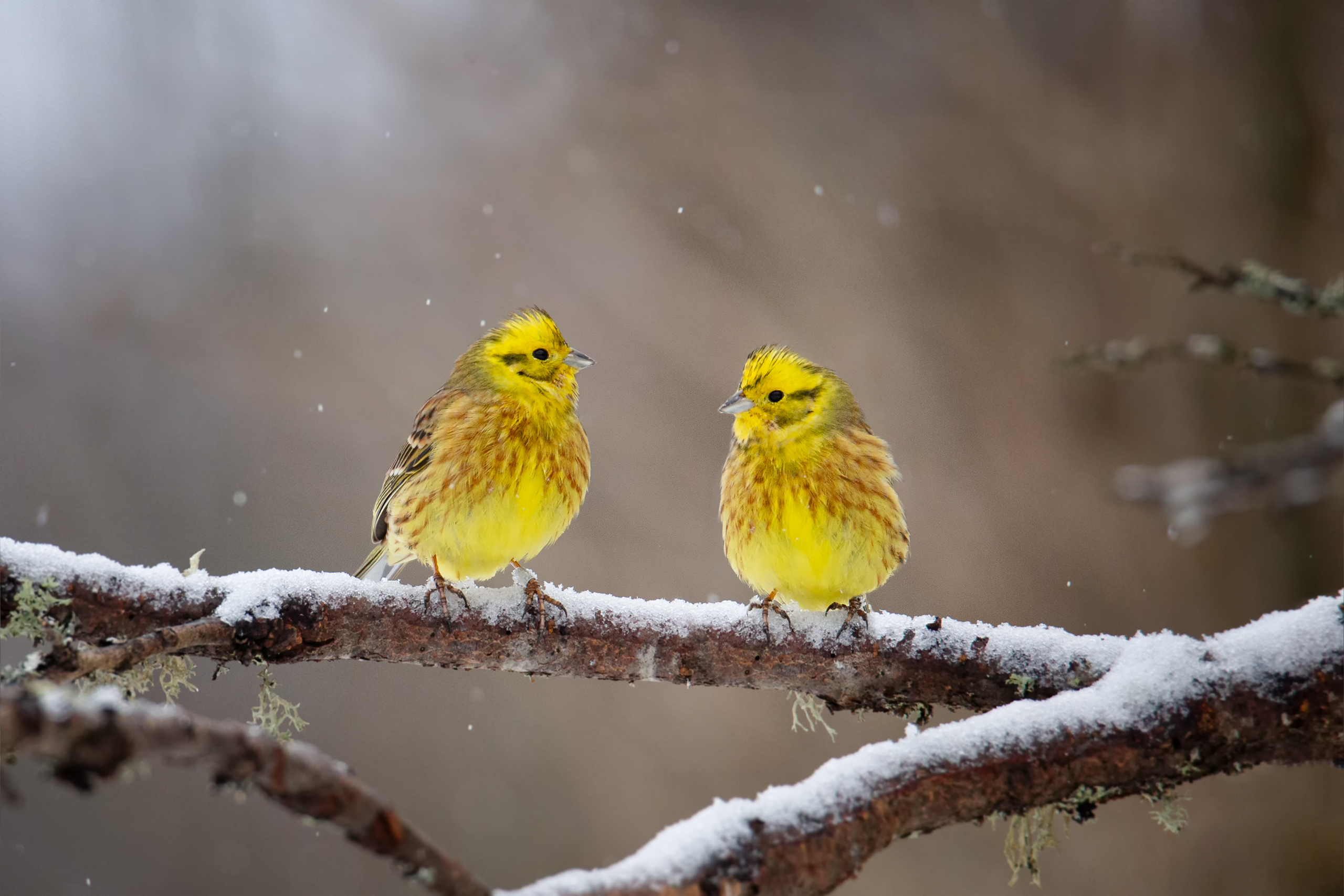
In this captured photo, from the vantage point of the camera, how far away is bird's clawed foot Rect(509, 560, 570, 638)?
8.14 feet

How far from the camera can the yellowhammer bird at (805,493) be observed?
299 cm

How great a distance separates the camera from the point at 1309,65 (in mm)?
5344

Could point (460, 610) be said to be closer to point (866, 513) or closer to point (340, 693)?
point (866, 513)

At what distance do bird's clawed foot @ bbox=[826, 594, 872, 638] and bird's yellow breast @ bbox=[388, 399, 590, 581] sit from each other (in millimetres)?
867

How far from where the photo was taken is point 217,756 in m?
1.14

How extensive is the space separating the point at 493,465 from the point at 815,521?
3.16 feet

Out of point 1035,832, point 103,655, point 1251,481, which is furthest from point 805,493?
point 1251,481

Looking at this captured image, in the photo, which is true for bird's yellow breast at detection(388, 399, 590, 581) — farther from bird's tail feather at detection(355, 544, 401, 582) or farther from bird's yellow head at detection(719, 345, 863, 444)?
bird's yellow head at detection(719, 345, 863, 444)

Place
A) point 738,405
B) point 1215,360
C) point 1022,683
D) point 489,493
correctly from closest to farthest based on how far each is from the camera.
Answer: point 1215,360 < point 1022,683 < point 489,493 < point 738,405

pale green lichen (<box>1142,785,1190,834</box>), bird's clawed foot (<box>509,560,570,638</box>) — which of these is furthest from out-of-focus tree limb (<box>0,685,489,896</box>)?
pale green lichen (<box>1142,785,1190,834</box>)

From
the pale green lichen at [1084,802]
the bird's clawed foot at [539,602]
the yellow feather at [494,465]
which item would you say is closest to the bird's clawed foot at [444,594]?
the bird's clawed foot at [539,602]

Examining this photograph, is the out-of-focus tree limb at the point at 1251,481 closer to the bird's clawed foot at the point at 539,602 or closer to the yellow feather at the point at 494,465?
the bird's clawed foot at the point at 539,602

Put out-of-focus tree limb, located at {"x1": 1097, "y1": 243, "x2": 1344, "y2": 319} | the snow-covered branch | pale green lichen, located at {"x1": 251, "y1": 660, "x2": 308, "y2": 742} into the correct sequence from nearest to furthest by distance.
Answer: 1. the snow-covered branch
2. out-of-focus tree limb, located at {"x1": 1097, "y1": 243, "x2": 1344, "y2": 319}
3. pale green lichen, located at {"x1": 251, "y1": 660, "x2": 308, "y2": 742}

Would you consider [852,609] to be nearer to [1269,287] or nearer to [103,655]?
[1269,287]
